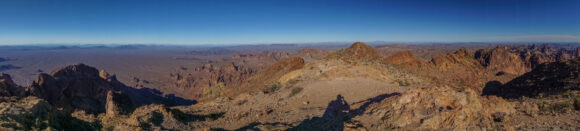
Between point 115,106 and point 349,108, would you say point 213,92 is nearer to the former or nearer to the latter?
point 115,106

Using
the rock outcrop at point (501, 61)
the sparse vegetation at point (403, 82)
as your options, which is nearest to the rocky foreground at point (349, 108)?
the sparse vegetation at point (403, 82)

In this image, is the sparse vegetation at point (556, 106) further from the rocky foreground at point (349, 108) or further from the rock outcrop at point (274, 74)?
the rock outcrop at point (274, 74)

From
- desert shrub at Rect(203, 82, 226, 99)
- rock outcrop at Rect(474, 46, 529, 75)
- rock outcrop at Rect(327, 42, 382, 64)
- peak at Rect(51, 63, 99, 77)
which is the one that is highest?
rock outcrop at Rect(327, 42, 382, 64)

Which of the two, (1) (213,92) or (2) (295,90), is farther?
(1) (213,92)

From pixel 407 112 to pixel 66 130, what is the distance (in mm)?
11281

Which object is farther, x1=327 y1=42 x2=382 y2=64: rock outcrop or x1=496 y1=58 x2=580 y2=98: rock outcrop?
x1=327 y1=42 x2=382 y2=64: rock outcrop

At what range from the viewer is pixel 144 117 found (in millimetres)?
10570

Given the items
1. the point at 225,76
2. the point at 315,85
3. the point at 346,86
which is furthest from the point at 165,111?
the point at 225,76

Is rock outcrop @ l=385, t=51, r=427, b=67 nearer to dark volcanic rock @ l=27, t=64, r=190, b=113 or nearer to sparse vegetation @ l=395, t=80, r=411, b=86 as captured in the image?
sparse vegetation @ l=395, t=80, r=411, b=86

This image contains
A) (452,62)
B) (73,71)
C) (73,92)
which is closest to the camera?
(452,62)

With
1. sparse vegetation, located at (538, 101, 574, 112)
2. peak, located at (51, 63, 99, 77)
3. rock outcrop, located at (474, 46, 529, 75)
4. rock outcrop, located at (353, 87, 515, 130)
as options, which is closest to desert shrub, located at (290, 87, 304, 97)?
rock outcrop, located at (353, 87, 515, 130)

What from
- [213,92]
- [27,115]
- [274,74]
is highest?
[27,115]

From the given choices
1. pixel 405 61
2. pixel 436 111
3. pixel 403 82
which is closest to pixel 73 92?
pixel 403 82

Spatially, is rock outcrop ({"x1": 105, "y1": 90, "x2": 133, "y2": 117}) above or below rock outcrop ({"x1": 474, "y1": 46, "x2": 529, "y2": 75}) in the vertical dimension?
below
